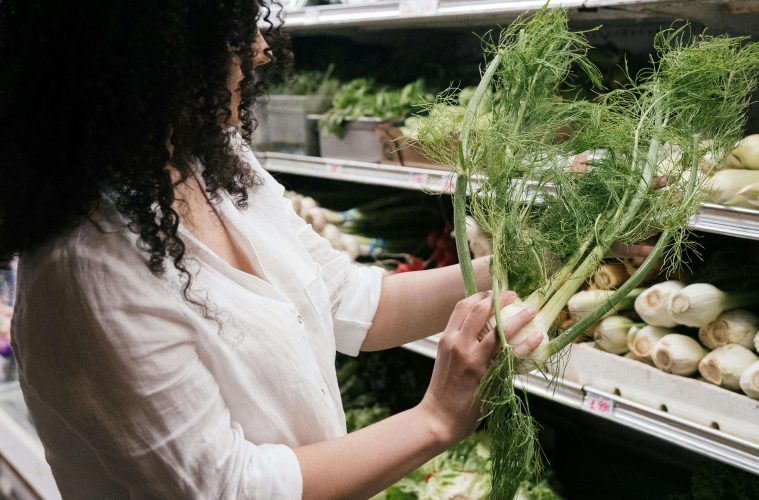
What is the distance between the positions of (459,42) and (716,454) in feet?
5.25

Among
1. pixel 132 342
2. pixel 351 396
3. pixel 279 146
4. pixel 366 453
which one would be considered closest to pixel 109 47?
pixel 132 342

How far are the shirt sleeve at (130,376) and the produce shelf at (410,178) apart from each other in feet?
1.59

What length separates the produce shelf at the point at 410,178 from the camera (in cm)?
115

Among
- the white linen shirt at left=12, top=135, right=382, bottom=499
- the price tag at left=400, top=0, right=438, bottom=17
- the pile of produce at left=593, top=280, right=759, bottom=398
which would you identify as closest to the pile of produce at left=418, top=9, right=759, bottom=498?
the white linen shirt at left=12, top=135, right=382, bottom=499

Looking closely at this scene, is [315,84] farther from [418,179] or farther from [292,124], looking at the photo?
[418,179]

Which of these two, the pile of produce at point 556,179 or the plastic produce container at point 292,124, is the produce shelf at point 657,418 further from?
the plastic produce container at point 292,124

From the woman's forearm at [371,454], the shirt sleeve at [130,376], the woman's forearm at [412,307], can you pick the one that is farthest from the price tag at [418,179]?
the shirt sleeve at [130,376]

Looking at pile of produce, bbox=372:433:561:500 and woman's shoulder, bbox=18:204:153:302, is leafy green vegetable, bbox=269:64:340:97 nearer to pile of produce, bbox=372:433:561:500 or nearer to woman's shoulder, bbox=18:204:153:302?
pile of produce, bbox=372:433:561:500

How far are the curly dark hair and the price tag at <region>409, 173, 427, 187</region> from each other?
97 cm

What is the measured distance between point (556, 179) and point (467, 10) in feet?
2.31

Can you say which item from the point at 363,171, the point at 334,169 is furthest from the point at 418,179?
the point at 334,169

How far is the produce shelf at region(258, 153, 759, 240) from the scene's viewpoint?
3.79 feet

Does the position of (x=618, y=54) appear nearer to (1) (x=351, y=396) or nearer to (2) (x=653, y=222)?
(2) (x=653, y=222)

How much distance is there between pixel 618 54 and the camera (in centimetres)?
173
